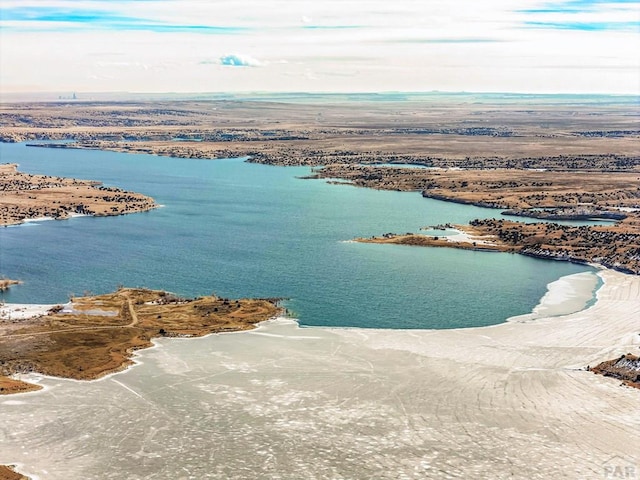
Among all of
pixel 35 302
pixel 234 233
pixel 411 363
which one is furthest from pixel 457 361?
pixel 234 233

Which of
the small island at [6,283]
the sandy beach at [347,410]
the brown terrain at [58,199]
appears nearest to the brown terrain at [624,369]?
the sandy beach at [347,410]

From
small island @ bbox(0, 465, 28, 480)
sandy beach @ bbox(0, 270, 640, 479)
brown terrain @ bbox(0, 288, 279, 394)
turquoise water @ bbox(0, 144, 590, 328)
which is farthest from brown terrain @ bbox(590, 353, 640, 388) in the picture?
small island @ bbox(0, 465, 28, 480)

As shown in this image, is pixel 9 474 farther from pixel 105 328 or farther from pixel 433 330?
pixel 433 330

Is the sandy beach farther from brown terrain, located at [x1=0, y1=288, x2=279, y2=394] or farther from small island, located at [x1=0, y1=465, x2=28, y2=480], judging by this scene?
brown terrain, located at [x1=0, y1=288, x2=279, y2=394]

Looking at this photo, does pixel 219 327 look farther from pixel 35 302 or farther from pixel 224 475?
pixel 224 475

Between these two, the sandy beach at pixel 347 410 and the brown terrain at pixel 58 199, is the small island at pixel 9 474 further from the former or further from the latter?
the brown terrain at pixel 58 199

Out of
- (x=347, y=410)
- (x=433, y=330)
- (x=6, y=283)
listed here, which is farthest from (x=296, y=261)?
(x=347, y=410)
